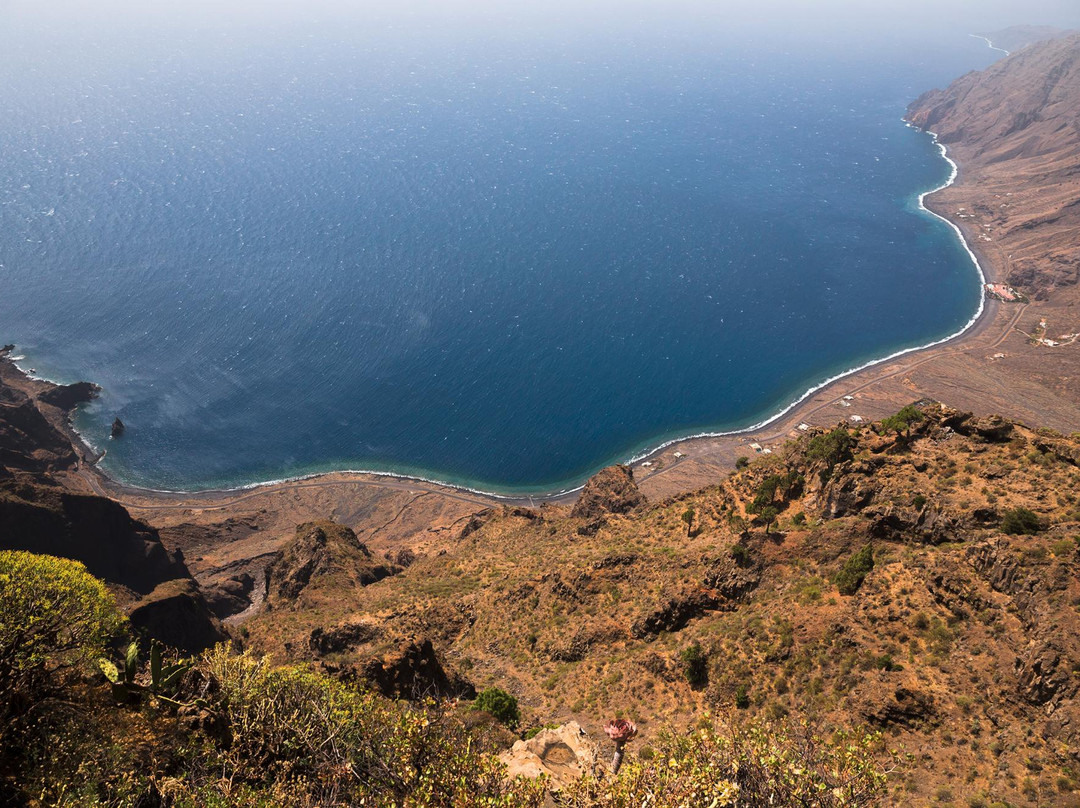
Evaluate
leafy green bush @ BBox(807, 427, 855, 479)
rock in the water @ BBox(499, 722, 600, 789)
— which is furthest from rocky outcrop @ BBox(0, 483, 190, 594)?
leafy green bush @ BBox(807, 427, 855, 479)

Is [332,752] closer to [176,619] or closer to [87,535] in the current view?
[176,619]

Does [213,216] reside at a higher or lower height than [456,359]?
higher

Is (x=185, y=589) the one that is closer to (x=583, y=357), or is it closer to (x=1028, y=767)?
(x=1028, y=767)

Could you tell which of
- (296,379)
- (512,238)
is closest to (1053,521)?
(296,379)

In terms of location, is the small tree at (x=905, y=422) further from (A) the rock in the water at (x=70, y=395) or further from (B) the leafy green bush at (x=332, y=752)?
(A) the rock in the water at (x=70, y=395)

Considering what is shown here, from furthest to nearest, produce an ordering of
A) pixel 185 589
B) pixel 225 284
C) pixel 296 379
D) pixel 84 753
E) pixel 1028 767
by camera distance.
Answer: pixel 225 284, pixel 296 379, pixel 185 589, pixel 1028 767, pixel 84 753

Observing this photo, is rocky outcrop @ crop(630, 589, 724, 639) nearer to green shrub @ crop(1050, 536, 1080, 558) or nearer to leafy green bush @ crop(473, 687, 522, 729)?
leafy green bush @ crop(473, 687, 522, 729)
